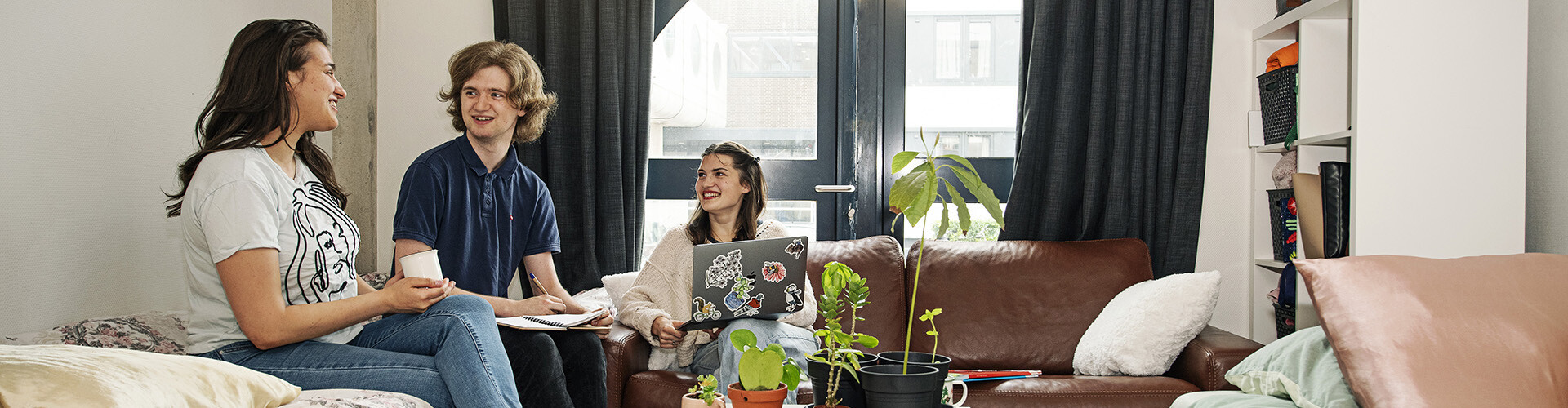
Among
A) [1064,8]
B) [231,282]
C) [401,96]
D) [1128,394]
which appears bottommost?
[1128,394]

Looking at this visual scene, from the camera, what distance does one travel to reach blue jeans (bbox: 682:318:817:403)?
1.94 meters

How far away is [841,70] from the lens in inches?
116

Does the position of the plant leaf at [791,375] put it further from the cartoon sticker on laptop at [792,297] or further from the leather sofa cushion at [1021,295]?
the leather sofa cushion at [1021,295]

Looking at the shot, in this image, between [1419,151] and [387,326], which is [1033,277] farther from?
[387,326]

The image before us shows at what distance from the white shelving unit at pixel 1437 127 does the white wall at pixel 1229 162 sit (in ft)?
2.17

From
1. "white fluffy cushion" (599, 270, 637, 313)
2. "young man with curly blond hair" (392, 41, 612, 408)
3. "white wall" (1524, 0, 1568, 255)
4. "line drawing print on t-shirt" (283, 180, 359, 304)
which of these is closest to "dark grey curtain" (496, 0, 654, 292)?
"white fluffy cushion" (599, 270, 637, 313)

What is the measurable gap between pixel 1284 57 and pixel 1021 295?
105 centimetres

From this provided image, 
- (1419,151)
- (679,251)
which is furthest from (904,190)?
(1419,151)

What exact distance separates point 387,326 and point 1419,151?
2.32 metres

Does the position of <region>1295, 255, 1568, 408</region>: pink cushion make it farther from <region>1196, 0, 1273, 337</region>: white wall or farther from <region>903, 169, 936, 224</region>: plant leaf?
<region>1196, 0, 1273, 337</region>: white wall

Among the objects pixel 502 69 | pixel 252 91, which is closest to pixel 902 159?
pixel 252 91

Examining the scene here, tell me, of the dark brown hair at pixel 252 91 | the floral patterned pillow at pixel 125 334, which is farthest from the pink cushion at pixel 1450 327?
the floral patterned pillow at pixel 125 334

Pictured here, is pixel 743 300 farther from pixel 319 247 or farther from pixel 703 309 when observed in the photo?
pixel 319 247

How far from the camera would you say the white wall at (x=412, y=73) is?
297 cm
